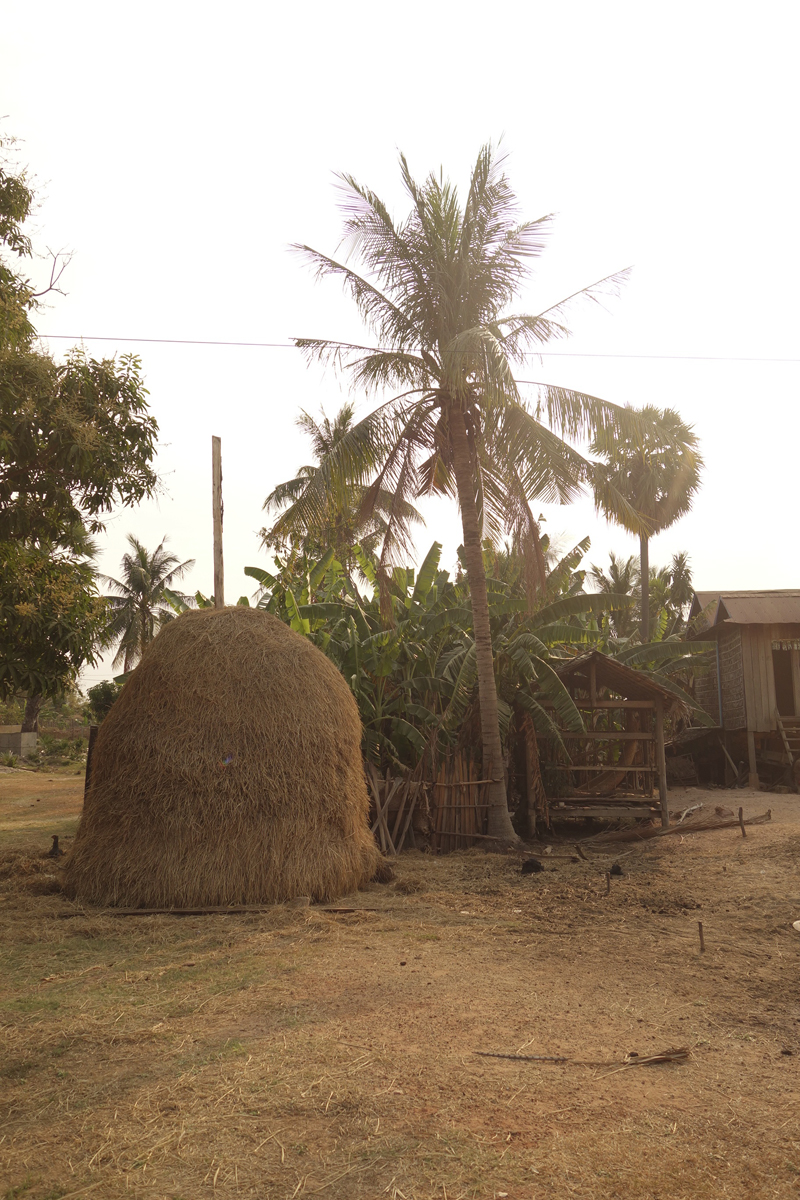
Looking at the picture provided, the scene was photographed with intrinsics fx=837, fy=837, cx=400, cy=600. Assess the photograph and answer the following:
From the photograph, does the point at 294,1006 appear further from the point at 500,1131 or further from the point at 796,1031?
the point at 796,1031

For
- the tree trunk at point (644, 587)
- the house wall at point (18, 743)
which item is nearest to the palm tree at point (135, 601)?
the house wall at point (18, 743)

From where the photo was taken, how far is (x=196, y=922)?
7.95m

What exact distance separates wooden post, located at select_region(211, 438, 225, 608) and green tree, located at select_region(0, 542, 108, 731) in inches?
119

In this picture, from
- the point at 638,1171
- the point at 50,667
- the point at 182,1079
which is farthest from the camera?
the point at 50,667

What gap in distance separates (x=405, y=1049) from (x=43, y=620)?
189 inches

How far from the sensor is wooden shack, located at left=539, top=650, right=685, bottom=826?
550 inches

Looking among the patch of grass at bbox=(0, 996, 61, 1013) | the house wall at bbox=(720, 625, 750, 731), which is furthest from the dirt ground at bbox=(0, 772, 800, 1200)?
the house wall at bbox=(720, 625, 750, 731)

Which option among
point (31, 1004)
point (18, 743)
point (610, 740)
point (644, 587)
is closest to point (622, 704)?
point (610, 740)

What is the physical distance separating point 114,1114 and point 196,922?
162 inches

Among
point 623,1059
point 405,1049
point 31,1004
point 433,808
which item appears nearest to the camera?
point 623,1059

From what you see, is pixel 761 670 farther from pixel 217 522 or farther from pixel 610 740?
pixel 217 522

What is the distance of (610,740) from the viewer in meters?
14.9

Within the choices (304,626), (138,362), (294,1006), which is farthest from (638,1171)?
(304,626)

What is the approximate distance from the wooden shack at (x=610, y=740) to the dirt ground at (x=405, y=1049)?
521 centimetres
